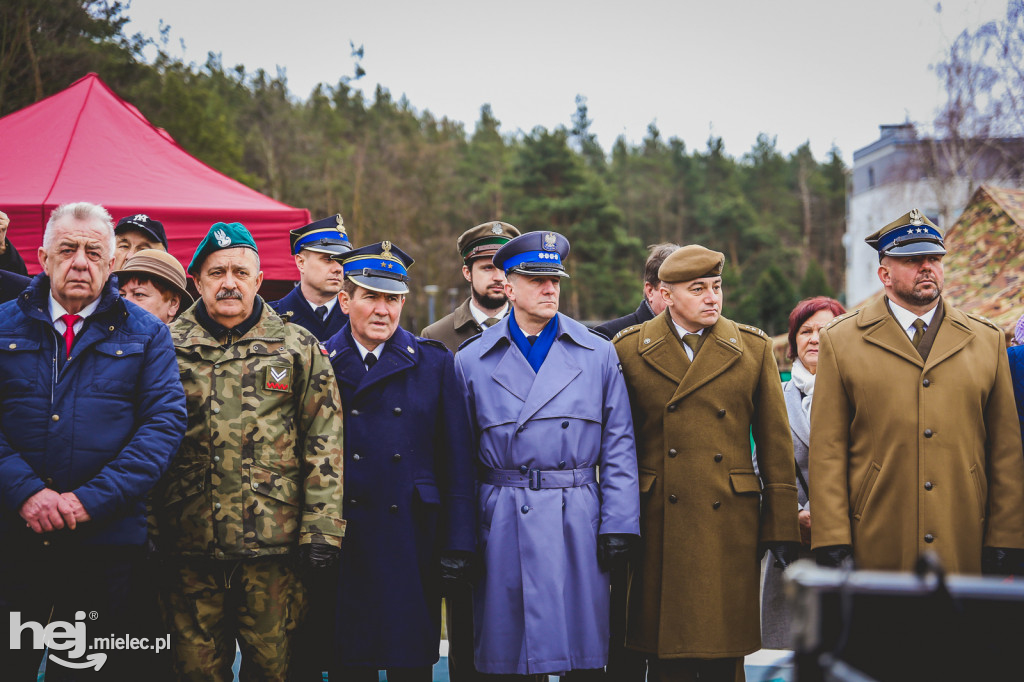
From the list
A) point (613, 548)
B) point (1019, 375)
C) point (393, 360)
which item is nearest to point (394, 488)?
point (393, 360)

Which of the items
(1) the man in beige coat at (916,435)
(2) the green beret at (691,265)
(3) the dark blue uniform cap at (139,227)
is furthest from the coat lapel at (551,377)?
(3) the dark blue uniform cap at (139,227)

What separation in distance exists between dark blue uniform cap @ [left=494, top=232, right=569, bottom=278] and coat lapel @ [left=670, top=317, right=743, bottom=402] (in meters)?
0.73

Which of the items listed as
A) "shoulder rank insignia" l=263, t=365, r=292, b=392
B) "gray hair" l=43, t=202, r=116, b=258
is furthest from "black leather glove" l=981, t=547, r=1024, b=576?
"gray hair" l=43, t=202, r=116, b=258

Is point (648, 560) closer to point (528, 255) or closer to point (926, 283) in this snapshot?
point (528, 255)

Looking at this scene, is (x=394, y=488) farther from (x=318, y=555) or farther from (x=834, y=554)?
(x=834, y=554)

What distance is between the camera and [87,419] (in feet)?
11.1

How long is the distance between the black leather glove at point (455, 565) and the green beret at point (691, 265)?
155cm

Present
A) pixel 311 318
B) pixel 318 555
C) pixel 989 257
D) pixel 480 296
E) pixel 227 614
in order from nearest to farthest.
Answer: pixel 318 555, pixel 227 614, pixel 311 318, pixel 480 296, pixel 989 257

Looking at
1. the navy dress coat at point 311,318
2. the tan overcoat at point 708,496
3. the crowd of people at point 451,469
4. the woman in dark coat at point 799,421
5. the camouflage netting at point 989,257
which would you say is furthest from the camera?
the camouflage netting at point 989,257

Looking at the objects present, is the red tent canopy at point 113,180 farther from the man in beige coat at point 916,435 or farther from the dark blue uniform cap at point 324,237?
the man in beige coat at point 916,435

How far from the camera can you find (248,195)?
23.9ft

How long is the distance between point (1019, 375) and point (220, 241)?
3730 mm

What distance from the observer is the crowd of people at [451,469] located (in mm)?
3391

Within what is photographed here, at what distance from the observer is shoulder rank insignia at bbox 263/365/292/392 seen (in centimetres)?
361
